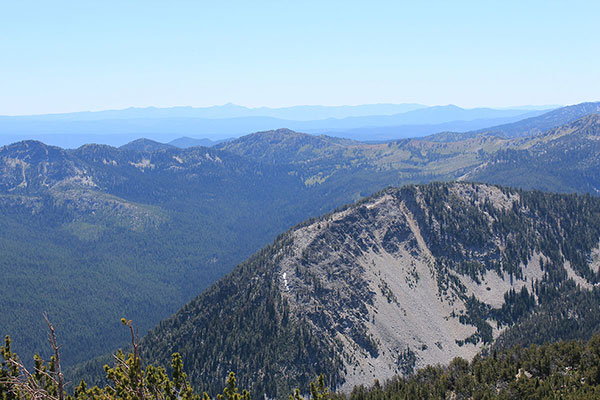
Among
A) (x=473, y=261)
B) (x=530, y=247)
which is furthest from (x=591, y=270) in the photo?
(x=473, y=261)

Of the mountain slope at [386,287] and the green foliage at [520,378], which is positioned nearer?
the green foliage at [520,378]

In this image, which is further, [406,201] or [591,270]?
[406,201]

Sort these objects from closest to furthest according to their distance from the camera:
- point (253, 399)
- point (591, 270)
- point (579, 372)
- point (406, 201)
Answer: point (579, 372) → point (253, 399) → point (591, 270) → point (406, 201)

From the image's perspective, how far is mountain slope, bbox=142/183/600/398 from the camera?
11731 centimetres

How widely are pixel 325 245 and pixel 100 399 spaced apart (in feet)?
372

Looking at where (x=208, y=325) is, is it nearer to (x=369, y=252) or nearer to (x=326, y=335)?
(x=326, y=335)

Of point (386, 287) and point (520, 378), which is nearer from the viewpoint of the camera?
point (520, 378)

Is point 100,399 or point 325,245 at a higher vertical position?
point 100,399

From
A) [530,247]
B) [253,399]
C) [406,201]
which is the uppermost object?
[406,201]

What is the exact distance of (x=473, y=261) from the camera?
15925cm

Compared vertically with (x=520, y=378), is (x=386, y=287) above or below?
below

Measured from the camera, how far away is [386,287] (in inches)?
5556

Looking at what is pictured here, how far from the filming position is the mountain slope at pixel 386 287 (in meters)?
117

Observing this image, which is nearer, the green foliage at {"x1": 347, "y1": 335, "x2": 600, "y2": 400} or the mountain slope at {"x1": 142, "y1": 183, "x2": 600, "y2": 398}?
the green foliage at {"x1": 347, "y1": 335, "x2": 600, "y2": 400}
